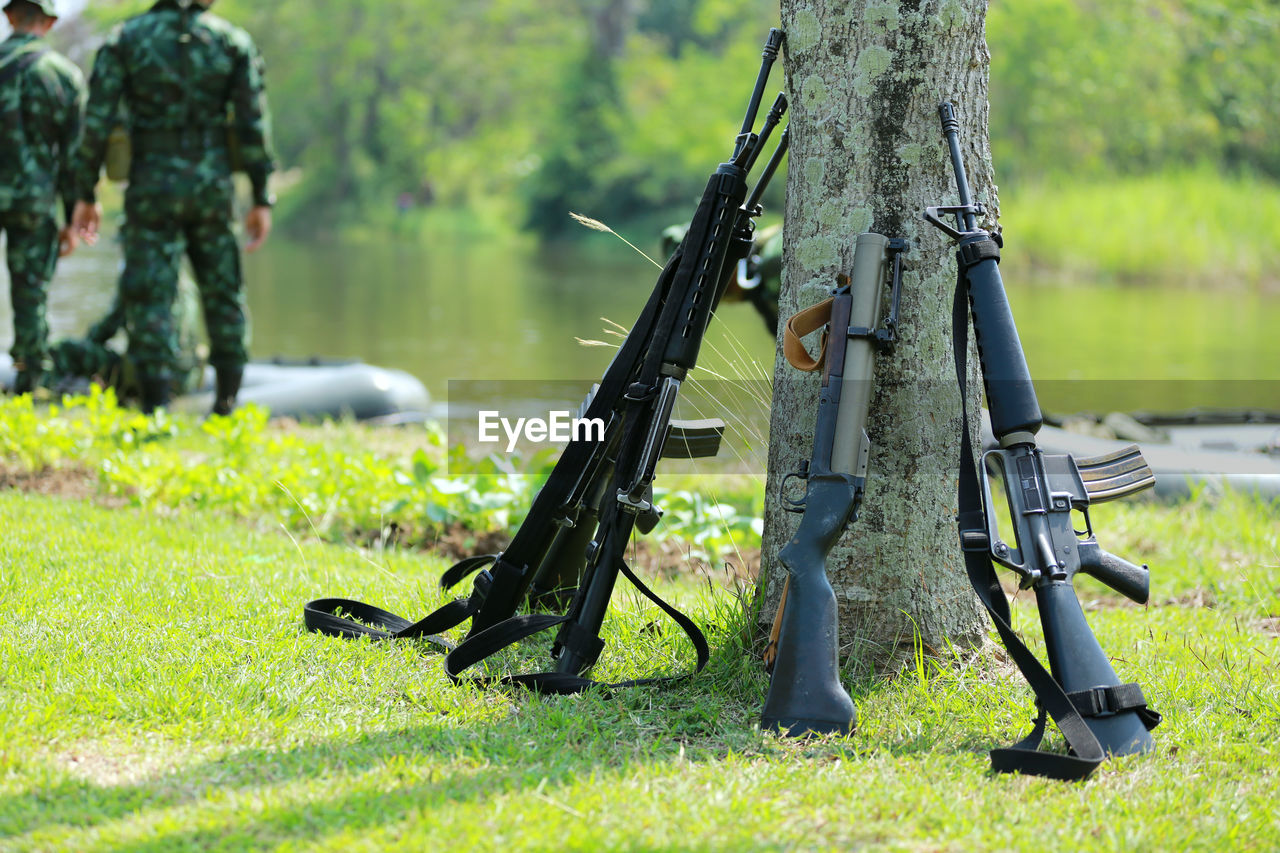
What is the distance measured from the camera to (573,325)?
14625 millimetres

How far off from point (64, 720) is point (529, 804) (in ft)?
3.23

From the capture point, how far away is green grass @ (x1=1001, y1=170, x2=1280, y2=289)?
1992 cm

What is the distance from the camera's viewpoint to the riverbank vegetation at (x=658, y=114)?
2181 cm

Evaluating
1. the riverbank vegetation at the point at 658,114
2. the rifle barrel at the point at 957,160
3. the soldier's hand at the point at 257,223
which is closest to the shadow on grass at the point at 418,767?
the rifle barrel at the point at 957,160

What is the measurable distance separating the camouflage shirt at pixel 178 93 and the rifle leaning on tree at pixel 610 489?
3.95m

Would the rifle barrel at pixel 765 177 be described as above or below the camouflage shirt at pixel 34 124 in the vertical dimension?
below

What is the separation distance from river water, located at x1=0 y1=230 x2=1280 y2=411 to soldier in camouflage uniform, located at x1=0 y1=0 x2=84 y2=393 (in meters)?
3.39

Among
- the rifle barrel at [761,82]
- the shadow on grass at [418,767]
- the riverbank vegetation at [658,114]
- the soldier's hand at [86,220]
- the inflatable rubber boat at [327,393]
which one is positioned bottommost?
the shadow on grass at [418,767]

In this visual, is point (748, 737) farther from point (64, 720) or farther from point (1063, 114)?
point (1063, 114)

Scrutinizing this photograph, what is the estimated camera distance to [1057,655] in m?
2.51

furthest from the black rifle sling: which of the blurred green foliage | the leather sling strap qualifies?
the blurred green foliage

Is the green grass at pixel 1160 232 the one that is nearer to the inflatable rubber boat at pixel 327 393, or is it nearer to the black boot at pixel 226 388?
the inflatable rubber boat at pixel 327 393

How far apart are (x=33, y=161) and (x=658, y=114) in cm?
2934

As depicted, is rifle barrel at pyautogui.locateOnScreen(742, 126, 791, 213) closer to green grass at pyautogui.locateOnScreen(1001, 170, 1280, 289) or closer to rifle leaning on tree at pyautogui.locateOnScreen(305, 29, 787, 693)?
rifle leaning on tree at pyautogui.locateOnScreen(305, 29, 787, 693)
